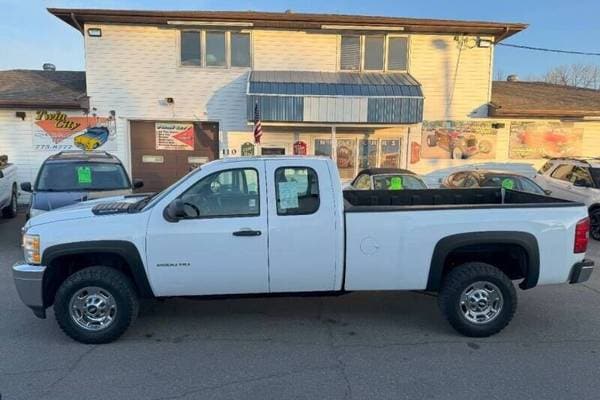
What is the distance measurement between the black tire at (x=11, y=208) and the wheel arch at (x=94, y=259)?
8.57 m

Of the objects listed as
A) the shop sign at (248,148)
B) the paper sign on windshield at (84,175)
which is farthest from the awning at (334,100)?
the paper sign on windshield at (84,175)

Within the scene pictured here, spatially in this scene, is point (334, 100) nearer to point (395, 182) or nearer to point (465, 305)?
point (395, 182)

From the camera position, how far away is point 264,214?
4.11 meters

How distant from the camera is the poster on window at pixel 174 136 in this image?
13812 mm

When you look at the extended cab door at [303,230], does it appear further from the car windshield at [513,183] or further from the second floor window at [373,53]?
the second floor window at [373,53]

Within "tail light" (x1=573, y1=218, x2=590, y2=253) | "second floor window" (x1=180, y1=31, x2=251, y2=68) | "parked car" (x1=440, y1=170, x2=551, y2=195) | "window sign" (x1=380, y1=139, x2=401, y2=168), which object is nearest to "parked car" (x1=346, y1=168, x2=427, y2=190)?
"parked car" (x1=440, y1=170, x2=551, y2=195)

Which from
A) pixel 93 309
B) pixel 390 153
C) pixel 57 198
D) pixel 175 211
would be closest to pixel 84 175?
pixel 57 198

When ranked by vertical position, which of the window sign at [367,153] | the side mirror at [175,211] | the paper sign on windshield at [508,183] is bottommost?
the paper sign on windshield at [508,183]

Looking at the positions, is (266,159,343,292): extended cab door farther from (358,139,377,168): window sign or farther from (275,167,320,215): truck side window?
(358,139,377,168): window sign

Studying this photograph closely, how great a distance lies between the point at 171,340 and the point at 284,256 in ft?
4.61

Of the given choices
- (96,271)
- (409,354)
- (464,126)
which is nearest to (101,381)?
(96,271)

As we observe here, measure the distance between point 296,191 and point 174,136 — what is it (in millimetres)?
10675

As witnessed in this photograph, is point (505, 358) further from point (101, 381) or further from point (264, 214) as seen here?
point (101, 381)

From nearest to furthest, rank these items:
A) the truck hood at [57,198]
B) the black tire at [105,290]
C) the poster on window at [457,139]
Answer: the black tire at [105,290], the truck hood at [57,198], the poster on window at [457,139]
